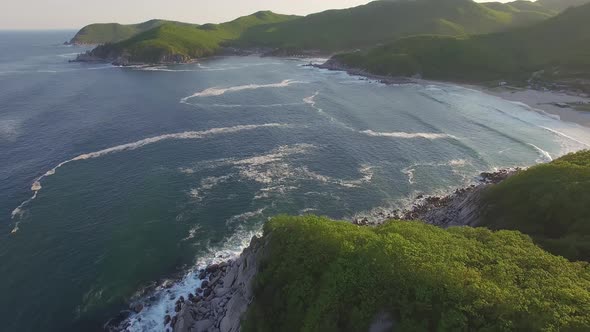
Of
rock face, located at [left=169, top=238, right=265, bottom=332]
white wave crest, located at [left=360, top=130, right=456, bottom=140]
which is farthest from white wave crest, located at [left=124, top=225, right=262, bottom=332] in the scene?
white wave crest, located at [left=360, top=130, right=456, bottom=140]

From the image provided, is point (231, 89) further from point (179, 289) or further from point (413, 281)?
point (413, 281)

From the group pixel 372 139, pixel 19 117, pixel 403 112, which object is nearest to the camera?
pixel 372 139

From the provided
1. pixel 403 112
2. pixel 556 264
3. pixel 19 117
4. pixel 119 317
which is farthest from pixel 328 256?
pixel 19 117

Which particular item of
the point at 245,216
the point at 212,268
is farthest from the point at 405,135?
the point at 212,268

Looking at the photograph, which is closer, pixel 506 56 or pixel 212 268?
pixel 212 268

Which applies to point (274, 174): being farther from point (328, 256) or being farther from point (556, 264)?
point (556, 264)

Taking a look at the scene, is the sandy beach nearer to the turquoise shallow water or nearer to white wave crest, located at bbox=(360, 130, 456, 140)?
the turquoise shallow water
